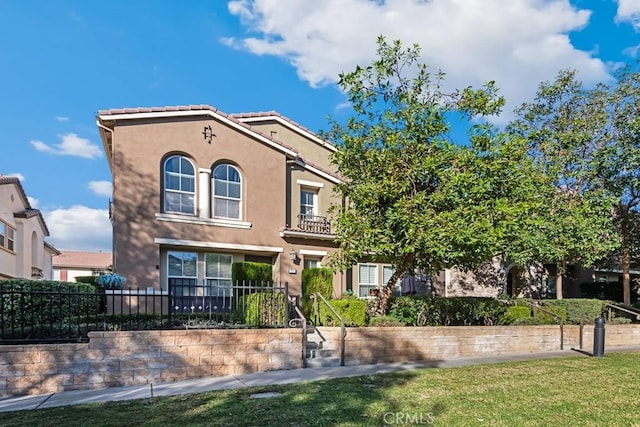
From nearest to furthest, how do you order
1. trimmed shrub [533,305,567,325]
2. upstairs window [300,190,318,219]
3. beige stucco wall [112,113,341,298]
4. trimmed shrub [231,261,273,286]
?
trimmed shrub [231,261,273,286] → beige stucco wall [112,113,341,298] → trimmed shrub [533,305,567,325] → upstairs window [300,190,318,219]

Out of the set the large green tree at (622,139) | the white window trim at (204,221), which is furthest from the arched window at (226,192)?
the large green tree at (622,139)

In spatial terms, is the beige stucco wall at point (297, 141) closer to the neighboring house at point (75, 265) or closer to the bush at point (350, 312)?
the bush at point (350, 312)

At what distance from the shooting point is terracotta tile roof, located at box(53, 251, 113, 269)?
150 feet

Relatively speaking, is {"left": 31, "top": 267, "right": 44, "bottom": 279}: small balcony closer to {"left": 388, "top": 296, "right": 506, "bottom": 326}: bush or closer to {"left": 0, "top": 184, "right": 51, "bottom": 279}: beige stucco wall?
{"left": 0, "top": 184, "right": 51, "bottom": 279}: beige stucco wall

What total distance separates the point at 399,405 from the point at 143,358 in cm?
491

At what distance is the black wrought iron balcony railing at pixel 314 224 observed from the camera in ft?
57.7

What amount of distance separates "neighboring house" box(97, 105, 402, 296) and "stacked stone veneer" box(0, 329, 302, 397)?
17.8ft

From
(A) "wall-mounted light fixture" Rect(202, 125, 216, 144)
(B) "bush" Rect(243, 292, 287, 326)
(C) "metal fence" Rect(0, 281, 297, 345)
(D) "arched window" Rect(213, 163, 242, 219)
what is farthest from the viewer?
(D) "arched window" Rect(213, 163, 242, 219)

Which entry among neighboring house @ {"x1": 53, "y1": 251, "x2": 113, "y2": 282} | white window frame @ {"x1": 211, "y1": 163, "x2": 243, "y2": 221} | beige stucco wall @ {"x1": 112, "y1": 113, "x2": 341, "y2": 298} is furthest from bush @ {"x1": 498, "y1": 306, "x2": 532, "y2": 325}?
neighboring house @ {"x1": 53, "y1": 251, "x2": 113, "y2": 282}

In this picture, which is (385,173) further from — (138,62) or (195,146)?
(138,62)

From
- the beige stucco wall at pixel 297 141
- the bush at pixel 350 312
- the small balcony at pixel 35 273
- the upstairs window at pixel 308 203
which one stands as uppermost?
the beige stucco wall at pixel 297 141

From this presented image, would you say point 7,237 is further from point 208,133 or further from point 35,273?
point 208,133

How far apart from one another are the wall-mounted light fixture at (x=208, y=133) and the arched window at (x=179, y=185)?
3.21 feet

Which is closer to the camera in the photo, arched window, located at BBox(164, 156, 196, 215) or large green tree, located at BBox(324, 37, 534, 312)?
large green tree, located at BBox(324, 37, 534, 312)
